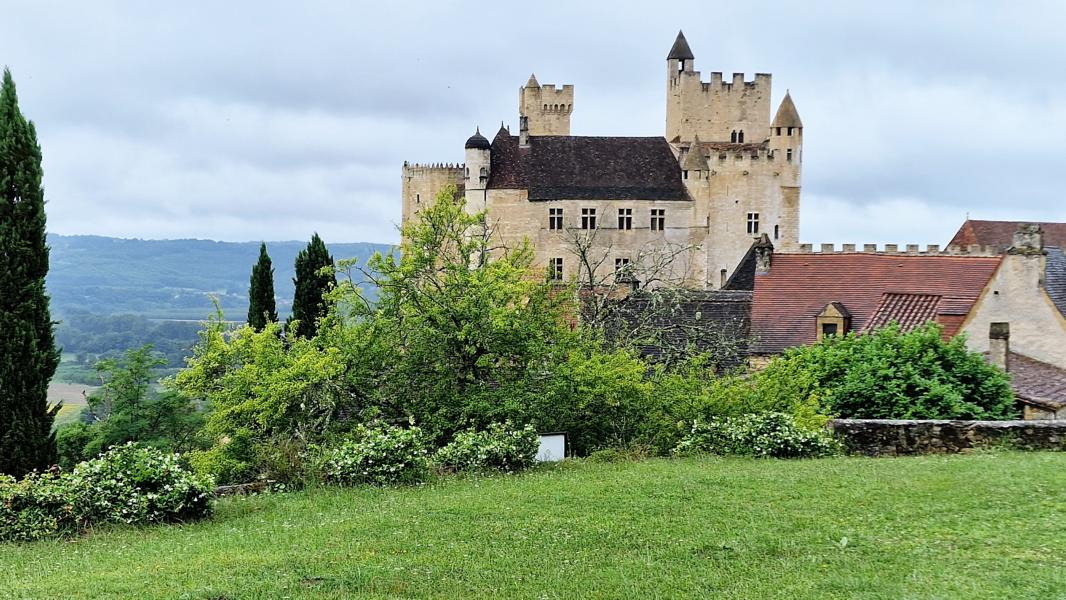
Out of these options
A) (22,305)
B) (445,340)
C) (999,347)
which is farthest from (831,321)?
(22,305)

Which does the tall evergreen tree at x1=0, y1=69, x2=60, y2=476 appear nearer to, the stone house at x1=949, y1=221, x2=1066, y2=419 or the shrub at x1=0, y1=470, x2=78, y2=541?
the shrub at x1=0, y1=470, x2=78, y2=541

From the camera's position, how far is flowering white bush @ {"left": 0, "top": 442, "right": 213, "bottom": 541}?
1277cm

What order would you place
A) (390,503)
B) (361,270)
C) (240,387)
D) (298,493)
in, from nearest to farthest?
(390,503), (298,493), (240,387), (361,270)

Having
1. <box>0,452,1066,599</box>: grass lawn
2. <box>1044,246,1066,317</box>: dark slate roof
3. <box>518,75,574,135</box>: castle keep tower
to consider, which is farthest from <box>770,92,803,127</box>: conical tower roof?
<box>0,452,1066,599</box>: grass lawn

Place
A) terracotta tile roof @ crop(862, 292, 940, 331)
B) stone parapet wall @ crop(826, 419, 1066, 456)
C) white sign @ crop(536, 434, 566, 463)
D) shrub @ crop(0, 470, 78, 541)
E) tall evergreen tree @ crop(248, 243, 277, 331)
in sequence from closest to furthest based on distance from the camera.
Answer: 1. shrub @ crop(0, 470, 78, 541)
2. stone parapet wall @ crop(826, 419, 1066, 456)
3. white sign @ crop(536, 434, 566, 463)
4. terracotta tile roof @ crop(862, 292, 940, 331)
5. tall evergreen tree @ crop(248, 243, 277, 331)

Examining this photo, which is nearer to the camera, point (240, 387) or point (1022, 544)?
point (1022, 544)

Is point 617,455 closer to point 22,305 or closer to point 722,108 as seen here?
point 22,305

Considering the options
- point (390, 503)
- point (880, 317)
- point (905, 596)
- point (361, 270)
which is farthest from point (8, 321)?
point (880, 317)

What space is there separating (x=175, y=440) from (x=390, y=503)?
56.9ft

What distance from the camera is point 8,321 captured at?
18.6m

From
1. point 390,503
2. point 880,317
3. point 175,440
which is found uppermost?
point 880,317

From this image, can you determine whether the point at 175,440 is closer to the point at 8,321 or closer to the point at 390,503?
the point at 8,321

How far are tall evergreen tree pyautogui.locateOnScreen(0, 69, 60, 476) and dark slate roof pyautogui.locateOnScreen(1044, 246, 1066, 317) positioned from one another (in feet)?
74.1

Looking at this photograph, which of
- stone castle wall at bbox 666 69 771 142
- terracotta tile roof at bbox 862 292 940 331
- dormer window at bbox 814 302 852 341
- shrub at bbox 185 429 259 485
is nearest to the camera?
shrub at bbox 185 429 259 485
